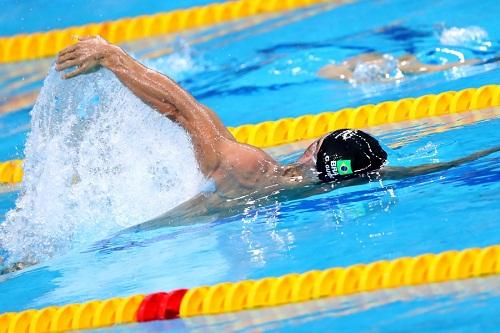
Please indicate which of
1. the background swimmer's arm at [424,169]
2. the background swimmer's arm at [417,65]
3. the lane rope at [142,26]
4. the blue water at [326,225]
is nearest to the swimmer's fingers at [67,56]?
the blue water at [326,225]

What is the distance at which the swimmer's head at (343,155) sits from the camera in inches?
172

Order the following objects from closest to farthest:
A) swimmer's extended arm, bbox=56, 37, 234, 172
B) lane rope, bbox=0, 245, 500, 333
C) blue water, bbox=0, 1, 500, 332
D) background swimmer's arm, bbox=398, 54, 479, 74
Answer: blue water, bbox=0, 1, 500, 332 < lane rope, bbox=0, 245, 500, 333 < swimmer's extended arm, bbox=56, 37, 234, 172 < background swimmer's arm, bbox=398, 54, 479, 74

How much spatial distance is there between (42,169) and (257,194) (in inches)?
40.3

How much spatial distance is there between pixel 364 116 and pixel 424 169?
3.77ft

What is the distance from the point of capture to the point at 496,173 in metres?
4.44

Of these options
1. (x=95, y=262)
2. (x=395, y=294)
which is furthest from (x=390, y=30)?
(x=395, y=294)

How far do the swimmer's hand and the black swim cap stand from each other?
1.04 m

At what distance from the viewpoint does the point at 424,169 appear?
182 inches

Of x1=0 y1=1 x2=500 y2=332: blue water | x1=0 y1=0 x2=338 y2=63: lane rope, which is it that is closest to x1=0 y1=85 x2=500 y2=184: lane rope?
x1=0 y1=1 x2=500 y2=332: blue water

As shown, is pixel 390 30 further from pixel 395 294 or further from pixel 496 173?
pixel 395 294

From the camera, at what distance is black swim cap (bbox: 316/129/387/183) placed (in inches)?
172

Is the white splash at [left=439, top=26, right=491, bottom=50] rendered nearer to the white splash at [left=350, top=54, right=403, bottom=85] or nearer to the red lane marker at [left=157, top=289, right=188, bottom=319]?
the white splash at [left=350, top=54, right=403, bottom=85]

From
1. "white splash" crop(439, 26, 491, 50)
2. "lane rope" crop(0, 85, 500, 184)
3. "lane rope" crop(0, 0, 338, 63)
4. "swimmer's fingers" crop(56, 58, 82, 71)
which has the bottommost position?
"lane rope" crop(0, 85, 500, 184)

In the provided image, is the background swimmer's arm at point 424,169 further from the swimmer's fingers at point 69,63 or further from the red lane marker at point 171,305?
the swimmer's fingers at point 69,63
